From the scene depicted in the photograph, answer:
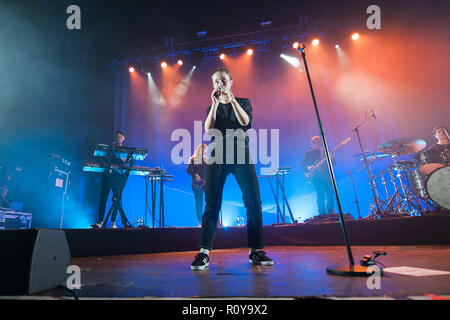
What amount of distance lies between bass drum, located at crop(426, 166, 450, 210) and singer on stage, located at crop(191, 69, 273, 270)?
11.2 feet

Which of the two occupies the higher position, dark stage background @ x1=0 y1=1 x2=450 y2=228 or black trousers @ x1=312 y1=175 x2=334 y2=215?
dark stage background @ x1=0 y1=1 x2=450 y2=228

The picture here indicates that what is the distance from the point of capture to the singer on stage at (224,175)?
6.37 feet

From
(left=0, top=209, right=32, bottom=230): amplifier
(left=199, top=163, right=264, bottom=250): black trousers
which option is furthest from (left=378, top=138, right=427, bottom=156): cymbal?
(left=0, top=209, right=32, bottom=230): amplifier

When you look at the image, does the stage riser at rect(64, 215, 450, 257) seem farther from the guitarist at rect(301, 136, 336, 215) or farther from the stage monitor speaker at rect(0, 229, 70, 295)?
the stage monitor speaker at rect(0, 229, 70, 295)

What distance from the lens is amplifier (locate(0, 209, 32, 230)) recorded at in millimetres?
4363

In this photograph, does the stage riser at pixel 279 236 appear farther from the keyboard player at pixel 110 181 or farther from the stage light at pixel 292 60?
the stage light at pixel 292 60

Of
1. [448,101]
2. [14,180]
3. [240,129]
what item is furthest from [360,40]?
[14,180]

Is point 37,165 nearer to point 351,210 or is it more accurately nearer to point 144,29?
point 144,29

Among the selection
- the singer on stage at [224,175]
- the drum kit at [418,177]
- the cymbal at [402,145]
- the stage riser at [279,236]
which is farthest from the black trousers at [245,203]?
the cymbal at [402,145]

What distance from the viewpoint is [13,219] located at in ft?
15.1

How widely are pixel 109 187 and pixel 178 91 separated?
5064 millimetres

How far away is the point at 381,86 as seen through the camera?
23.5ft

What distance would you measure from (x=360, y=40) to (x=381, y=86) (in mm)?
1658

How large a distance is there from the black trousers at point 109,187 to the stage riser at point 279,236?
977mm
